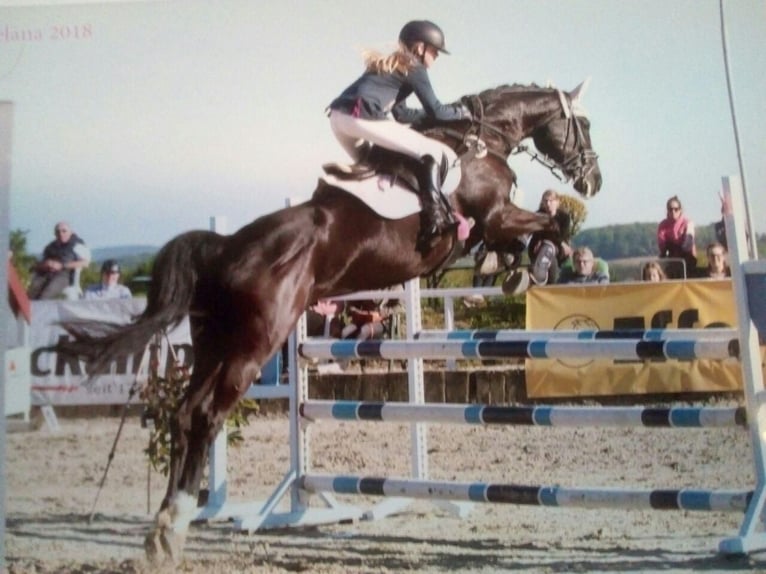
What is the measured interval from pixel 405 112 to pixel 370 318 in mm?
584

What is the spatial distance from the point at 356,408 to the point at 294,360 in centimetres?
29

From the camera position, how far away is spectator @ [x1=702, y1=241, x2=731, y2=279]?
236 cm

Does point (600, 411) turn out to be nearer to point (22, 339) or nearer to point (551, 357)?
point (551, 357)

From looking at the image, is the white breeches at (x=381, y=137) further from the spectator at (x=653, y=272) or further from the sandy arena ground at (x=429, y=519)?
the sandy arena ground at (x=429, y=519)

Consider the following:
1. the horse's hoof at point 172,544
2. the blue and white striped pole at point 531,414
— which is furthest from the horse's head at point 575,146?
the horse's hoof at point 172,544

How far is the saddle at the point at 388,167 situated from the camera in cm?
267

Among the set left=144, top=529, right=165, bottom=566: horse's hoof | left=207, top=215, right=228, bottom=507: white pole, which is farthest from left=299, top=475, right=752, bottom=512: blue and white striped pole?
left=144, top=529, right=165, bottom=566: horse's hoof

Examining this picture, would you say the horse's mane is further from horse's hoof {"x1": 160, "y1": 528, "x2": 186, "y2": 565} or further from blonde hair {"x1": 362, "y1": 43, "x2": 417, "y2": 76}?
horse's hoof {"x1": 160, "y1": 528, "x2": 186, "y2": 565}

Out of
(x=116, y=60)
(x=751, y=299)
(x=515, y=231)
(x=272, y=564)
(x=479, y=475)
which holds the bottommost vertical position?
(x=272, y=564)

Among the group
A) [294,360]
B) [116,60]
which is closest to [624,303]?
[294,360]

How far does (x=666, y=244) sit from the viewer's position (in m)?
2.38

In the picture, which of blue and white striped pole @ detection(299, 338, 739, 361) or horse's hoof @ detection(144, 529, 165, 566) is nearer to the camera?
blue and white striped pole @ detection(299, 338, 739, 361)

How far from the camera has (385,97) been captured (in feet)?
8.74

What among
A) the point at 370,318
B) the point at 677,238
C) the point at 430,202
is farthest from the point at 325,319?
the point at 677,238
